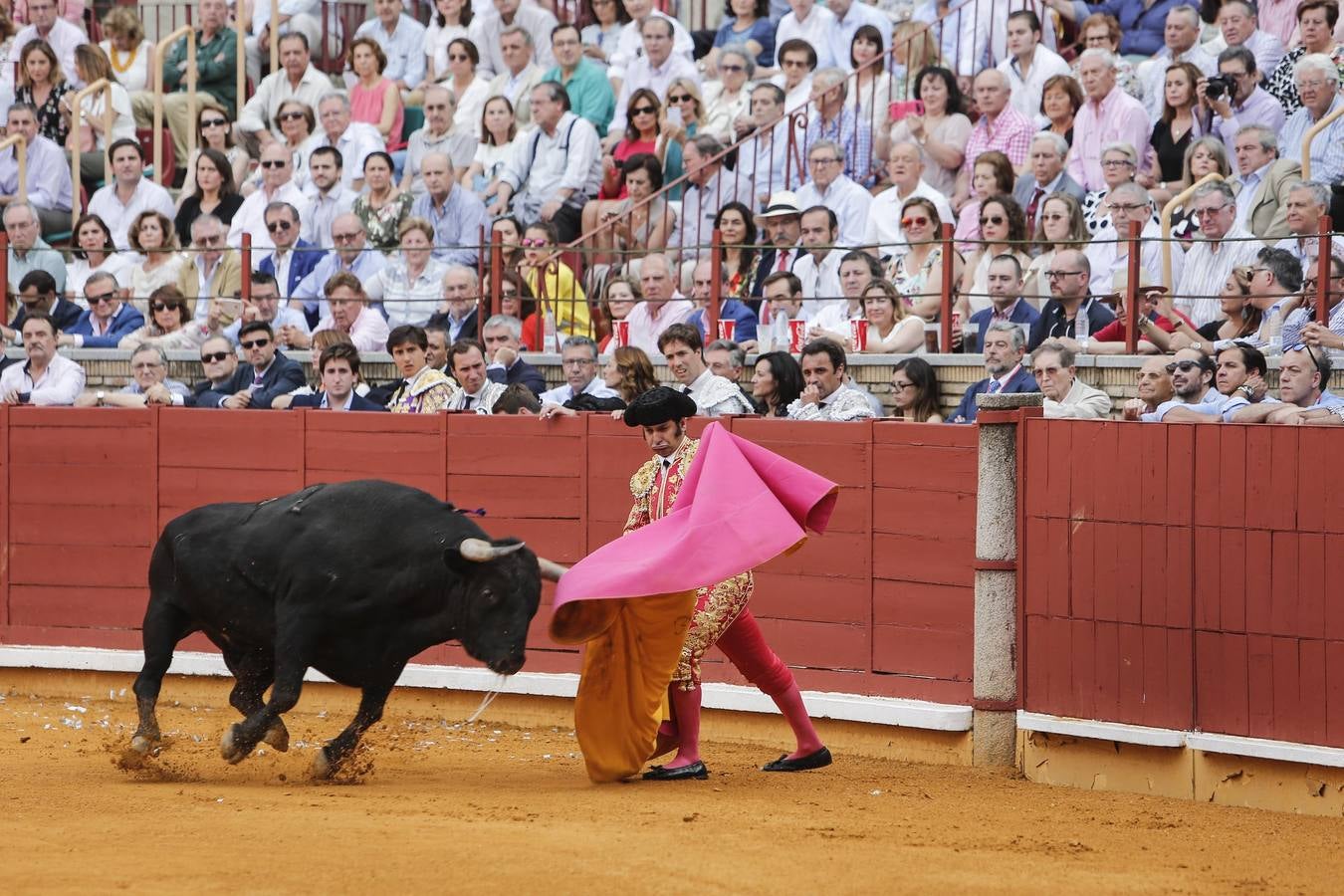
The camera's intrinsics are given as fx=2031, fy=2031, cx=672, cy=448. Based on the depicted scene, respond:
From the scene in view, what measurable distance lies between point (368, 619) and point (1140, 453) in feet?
8.65

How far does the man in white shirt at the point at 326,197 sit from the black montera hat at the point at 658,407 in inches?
237

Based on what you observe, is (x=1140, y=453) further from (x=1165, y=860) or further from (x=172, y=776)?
(x=172, y=776)

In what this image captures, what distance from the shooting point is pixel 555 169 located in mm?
12039

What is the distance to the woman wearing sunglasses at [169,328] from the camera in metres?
11.4

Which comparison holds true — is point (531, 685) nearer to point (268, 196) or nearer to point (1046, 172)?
point (1046, 172)

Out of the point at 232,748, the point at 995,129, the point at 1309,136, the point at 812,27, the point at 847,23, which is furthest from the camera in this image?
the point at 812,27

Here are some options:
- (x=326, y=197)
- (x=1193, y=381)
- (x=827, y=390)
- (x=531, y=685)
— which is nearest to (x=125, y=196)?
(x=326, y=197)

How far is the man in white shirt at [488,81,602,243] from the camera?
39.0 ft

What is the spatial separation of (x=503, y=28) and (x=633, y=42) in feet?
3.26

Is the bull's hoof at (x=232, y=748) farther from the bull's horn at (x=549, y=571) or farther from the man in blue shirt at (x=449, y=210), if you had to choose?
the man in blue shirt at (x=449, y=210)

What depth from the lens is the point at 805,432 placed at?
25.9ft

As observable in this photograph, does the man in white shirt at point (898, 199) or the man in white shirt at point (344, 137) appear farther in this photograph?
the man in white shirt at point (344, 137)

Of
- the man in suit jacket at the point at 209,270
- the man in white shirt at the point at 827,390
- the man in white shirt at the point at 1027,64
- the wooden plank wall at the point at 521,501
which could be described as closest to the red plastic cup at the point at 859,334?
the man in white shirt at the point at 827,390

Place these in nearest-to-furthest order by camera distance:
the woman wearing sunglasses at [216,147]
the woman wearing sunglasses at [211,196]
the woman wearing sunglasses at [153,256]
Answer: the woman wearing sunglasses at [153,256] < the woman wearing sunglasses at [211,196] < the woman wearing sunglasses at [216,147]
